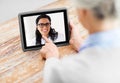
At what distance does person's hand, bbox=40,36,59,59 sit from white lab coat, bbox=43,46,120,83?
1.58ft

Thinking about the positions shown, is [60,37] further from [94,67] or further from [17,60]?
[94,67]

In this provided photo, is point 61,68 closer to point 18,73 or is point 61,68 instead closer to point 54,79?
point 54,79

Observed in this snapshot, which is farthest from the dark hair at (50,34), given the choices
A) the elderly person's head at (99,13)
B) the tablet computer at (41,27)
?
the elderly person's head at (99,13)

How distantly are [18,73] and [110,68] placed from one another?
62cm

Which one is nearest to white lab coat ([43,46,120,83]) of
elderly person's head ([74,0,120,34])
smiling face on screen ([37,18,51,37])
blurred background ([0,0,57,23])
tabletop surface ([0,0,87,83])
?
elderly person's head ([74,0,120,34])

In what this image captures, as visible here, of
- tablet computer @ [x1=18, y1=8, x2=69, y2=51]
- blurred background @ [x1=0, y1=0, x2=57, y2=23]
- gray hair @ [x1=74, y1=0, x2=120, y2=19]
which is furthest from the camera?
blurred background @ [x1=0, y1=0, x2=57, y2=23]

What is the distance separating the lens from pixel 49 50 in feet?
5.04

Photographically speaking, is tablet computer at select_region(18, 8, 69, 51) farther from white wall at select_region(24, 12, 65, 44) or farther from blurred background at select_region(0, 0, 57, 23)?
blurred background at select_region(0, 0, 57, 23)

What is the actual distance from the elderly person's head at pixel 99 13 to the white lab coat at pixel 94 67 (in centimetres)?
7

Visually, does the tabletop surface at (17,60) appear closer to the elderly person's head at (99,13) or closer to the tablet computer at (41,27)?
the tablet computer at (41,27)

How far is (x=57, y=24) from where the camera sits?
63.9 inches

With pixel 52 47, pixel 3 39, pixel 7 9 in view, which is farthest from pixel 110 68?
pixel 7 9

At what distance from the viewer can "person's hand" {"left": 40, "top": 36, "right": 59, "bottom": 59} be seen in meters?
1.52

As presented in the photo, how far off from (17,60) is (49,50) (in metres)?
0.18
